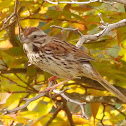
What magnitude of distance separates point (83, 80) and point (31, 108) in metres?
0.25

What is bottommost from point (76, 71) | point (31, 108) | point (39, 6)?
point (31, 108)

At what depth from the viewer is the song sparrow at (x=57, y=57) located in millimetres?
1110

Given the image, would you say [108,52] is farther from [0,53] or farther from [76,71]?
[0,53]

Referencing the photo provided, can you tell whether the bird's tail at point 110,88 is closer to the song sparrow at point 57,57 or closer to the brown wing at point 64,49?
the song sparrow at point 57,57

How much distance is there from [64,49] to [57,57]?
42mm

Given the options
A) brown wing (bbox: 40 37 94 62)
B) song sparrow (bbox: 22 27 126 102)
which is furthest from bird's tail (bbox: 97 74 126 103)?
brown wing (bbox: 40 37 94 62)

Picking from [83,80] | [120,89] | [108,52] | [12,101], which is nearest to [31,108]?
[12,101]

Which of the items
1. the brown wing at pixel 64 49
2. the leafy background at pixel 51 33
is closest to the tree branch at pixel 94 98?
the leafy background at pixel 51 33

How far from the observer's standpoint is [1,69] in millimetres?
1278

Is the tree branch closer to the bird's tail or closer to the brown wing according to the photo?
the bird's tail

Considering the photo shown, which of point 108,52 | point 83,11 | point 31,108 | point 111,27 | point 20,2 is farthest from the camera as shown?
point 108,52

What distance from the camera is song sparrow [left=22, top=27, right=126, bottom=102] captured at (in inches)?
43.7

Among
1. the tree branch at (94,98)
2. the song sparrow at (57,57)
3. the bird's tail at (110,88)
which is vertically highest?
the song sparrow at (57,57)

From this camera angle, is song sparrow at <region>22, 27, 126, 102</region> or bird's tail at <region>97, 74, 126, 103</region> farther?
bird's tail at <region>97, 74, 126, 103</region>
